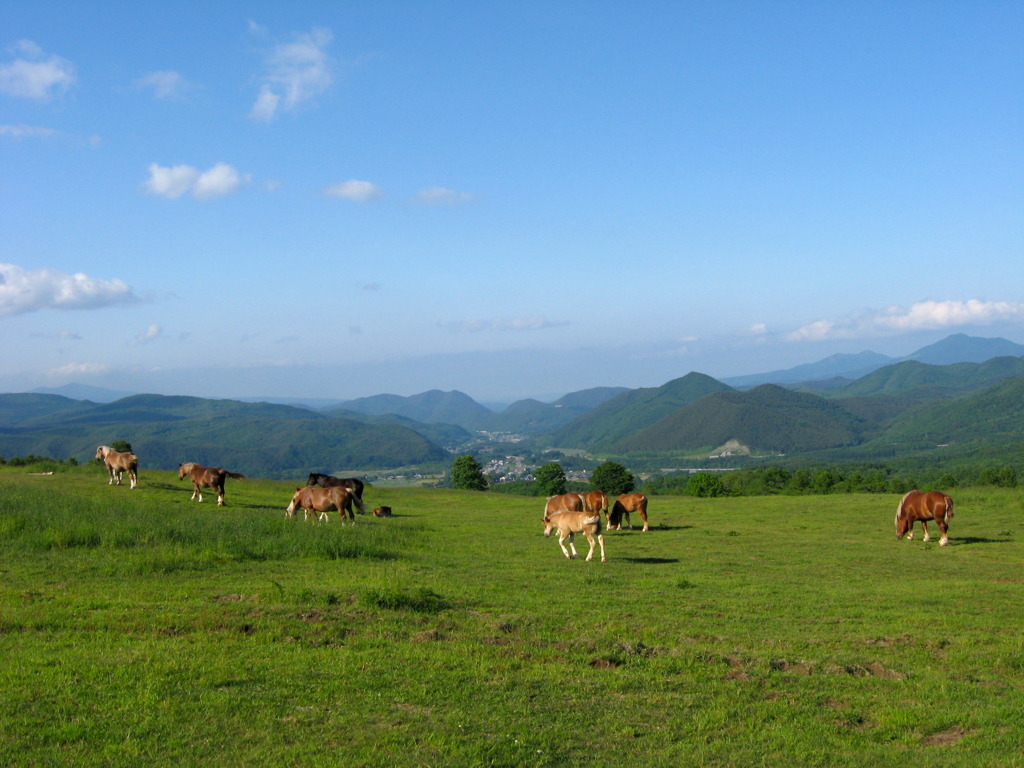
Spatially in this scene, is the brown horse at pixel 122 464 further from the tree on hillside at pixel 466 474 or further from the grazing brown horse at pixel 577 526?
the tree on hillside at pixel 466 474

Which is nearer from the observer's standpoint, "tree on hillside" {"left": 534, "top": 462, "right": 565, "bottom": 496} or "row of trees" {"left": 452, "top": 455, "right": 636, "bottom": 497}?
"row of trees" {"left": 452, "top": 455, "right": 636, "bottom": 497}

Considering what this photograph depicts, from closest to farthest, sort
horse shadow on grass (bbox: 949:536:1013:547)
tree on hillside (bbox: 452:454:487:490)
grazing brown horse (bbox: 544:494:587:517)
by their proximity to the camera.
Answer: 1. grazing brown horse (bbox: 544:494:587:517)
2. horse shadow on grass (bbox: 949:536:1013:547)
3. tree on hillside (bbox: 452:454:487:490)

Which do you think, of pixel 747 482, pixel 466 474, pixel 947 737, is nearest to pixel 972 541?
pixel 947 737

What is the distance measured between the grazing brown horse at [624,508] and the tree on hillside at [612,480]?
45.3m

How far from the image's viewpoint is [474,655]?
9.47 m

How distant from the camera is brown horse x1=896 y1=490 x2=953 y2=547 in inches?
970

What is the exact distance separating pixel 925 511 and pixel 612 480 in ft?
164

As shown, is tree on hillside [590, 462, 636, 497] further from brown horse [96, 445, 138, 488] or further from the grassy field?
the grassy field

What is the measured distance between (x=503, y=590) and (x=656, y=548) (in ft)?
31.8

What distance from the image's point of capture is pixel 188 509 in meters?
25.9

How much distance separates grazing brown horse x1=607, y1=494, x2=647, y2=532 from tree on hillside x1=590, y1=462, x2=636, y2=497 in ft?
149

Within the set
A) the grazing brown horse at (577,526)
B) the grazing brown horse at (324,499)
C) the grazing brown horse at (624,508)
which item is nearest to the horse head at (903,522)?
the grazing brown horse at (624,508)

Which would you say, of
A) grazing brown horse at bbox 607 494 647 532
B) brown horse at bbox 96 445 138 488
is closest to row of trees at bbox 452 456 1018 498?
grazing brown horse at bbox 607 494 647 532

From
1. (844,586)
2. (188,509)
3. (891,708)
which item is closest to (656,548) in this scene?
(844,586)
